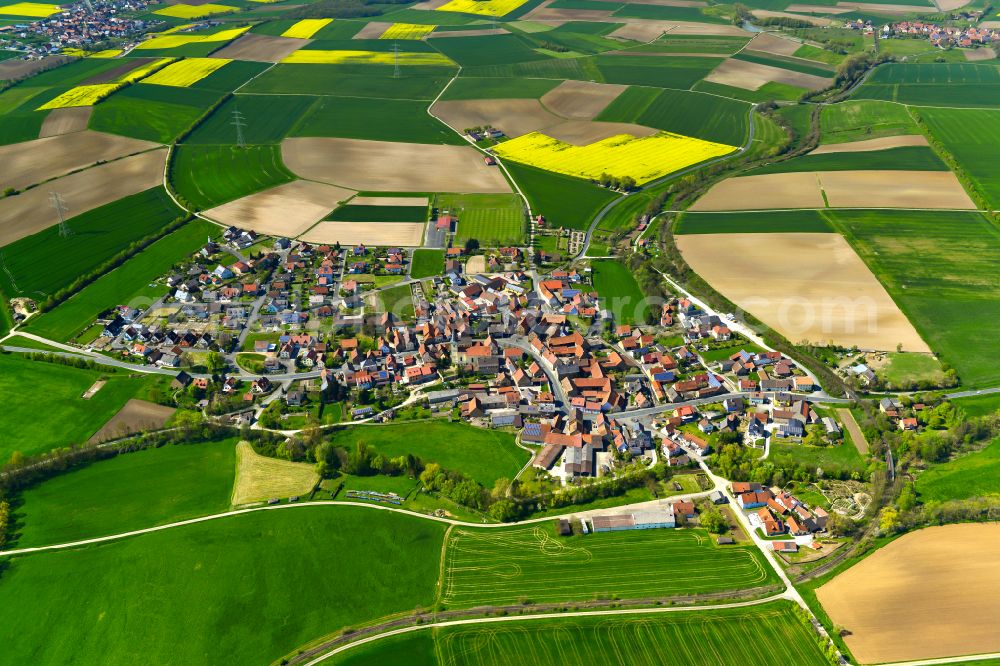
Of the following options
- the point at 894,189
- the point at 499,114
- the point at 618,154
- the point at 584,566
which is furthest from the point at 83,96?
the point at 894,189

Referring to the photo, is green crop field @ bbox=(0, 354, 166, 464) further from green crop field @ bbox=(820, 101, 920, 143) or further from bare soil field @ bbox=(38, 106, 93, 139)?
green crop field @ bbox=(820, 101, 920, 143)

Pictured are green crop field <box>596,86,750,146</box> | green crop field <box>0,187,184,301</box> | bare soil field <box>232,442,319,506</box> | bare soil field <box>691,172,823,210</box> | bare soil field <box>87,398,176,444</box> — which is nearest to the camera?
bare soil field <box>232,442,319,506</box>

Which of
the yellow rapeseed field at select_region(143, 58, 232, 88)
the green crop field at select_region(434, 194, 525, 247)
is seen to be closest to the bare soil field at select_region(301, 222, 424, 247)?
the green crop field at select_region(434, 194, 525, 247)

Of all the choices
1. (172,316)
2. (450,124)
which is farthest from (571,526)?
(450,124)

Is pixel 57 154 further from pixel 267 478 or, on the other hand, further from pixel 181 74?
pixel 267 478

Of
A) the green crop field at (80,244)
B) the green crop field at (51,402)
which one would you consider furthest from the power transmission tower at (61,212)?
the green crop field at (51,402)

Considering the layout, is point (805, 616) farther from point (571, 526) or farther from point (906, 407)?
point (906, 407)
